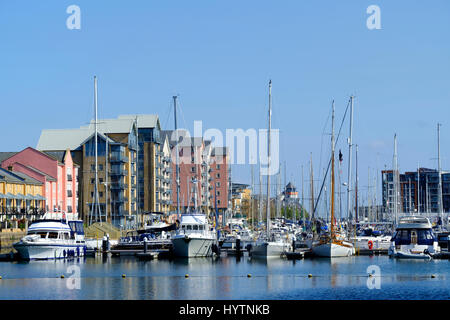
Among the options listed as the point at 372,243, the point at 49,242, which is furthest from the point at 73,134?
the point at 372,243

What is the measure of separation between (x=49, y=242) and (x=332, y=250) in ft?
98.0

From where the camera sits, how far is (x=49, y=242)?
76.6 m

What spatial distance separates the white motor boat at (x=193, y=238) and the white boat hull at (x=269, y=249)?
5778mm

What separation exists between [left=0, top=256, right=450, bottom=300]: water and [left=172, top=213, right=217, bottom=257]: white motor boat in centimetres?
184

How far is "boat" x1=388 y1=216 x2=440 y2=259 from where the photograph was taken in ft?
260

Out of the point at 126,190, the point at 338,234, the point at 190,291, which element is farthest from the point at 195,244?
the point at 126,190

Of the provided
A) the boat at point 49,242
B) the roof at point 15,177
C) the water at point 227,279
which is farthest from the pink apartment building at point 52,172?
the water at point 227,279

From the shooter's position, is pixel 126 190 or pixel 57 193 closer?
pixel 57 193

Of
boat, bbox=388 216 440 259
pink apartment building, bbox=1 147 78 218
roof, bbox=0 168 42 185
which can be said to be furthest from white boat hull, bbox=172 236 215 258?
pink apartment building, bbox=1 147 78 218

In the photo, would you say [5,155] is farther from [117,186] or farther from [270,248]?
[270,248]

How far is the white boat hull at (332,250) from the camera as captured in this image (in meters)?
78.2

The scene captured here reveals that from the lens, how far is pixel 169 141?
595 feet
